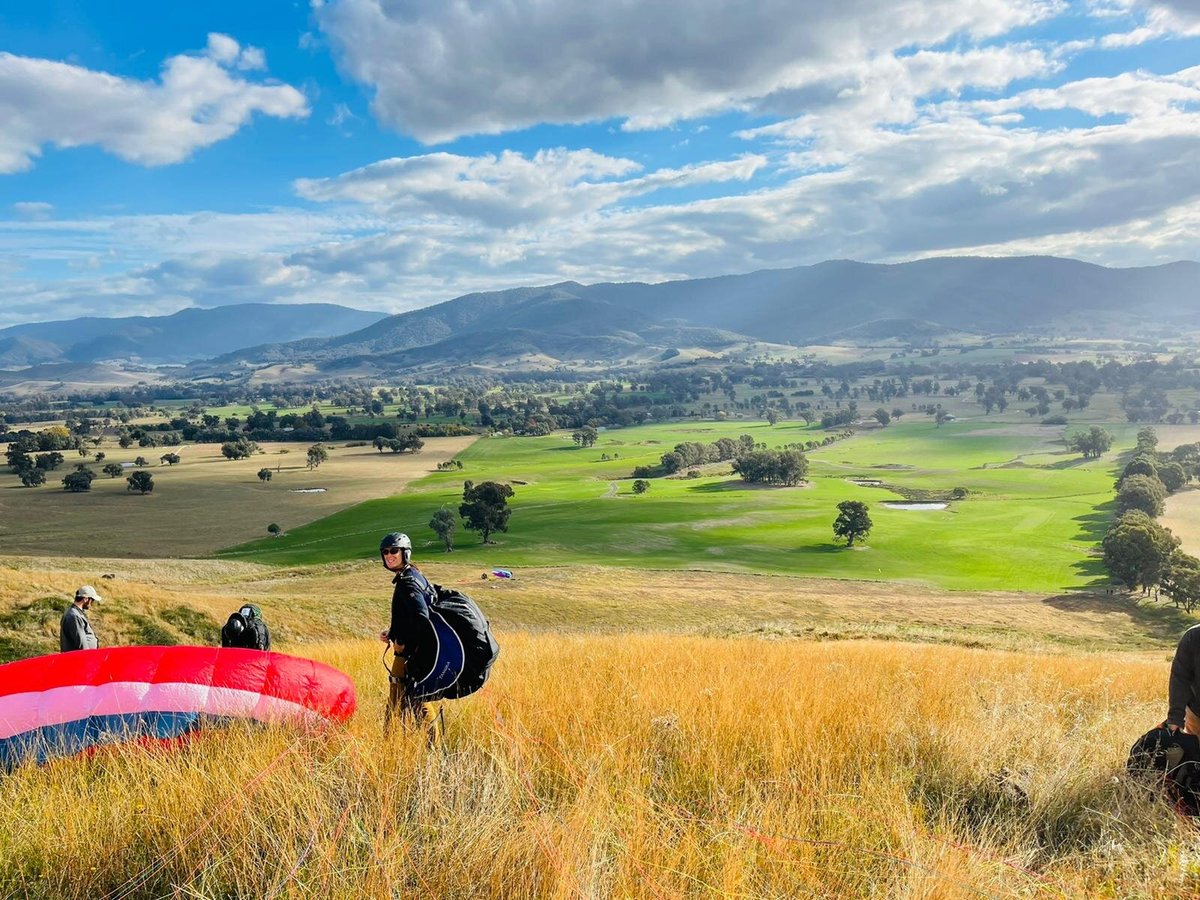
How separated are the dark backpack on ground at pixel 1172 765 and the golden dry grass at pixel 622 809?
0.67 ft

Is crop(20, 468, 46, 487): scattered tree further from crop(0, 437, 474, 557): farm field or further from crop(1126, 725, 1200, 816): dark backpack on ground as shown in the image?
crop(1126, 725, 1200, 816): dark backpack on ground

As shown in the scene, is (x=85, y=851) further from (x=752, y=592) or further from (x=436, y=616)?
(x=752, y=592)

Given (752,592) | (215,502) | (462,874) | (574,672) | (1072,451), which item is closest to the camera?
(462,874)

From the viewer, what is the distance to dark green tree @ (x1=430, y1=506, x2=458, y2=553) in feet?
239

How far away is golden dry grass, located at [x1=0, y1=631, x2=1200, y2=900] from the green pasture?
58.0 m

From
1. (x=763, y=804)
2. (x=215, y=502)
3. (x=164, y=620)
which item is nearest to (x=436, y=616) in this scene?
(x=763, y=804)

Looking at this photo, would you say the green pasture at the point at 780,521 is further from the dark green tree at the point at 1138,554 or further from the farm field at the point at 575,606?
the farm field at the point at 575,606

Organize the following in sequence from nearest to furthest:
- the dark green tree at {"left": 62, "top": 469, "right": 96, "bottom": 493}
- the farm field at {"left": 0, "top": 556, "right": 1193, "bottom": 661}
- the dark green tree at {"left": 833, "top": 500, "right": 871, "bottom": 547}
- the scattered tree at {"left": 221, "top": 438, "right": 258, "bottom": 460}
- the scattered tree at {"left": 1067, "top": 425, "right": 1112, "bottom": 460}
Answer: the farm field at {"left": 0, "top": 556, "right": 1193, "bottom": 661} < the dark green tree at {"left": 833, "top": 500, "right": 871, "bottom": 547} < the dark green tree at {"left": 62, "top": 469, "right": 96, "bottom": 493} < the scattered tree at {"left": 1067, "top": 425, "right": 1112, "bottom": 460} < the scattered tree at {"left": 221, "top": 438, "right": 258, "bottom": 460}

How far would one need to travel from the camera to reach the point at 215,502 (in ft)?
299

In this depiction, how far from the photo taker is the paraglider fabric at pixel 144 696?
16.7 ft

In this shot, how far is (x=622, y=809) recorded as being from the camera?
4.25m

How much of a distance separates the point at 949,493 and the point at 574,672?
109m

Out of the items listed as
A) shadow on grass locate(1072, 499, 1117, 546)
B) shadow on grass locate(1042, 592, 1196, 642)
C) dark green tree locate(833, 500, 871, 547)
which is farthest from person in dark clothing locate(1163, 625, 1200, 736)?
shadow on grass locate(1072, 499, 1117, 546)

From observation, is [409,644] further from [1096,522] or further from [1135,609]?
[1096,522]
